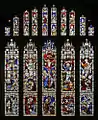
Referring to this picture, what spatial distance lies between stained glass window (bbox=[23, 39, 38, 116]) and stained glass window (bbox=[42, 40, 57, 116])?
0.21m

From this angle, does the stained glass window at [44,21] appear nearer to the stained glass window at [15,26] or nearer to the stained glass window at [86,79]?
the stained glass window at [15,26]

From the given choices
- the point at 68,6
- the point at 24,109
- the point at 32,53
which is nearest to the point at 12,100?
the point at 24,109

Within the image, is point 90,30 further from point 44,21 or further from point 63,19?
point 44,21

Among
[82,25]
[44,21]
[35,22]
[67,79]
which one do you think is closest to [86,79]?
[67,79]

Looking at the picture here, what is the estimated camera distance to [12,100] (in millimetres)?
10750

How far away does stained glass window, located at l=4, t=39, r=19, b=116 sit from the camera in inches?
423

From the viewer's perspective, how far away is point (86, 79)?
10805 millimetres

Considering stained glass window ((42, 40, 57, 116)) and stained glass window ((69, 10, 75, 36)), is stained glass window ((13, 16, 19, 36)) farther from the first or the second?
stained glass window ((69, 10, 75, 36))

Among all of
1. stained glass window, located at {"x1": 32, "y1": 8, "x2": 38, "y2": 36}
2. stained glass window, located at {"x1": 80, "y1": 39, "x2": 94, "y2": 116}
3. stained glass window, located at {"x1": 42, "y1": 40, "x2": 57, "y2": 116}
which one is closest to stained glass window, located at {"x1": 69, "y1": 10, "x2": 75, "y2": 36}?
stained glass window, located at {"x1": 80, "y1": 39, "x2": 94, "y2": 116}

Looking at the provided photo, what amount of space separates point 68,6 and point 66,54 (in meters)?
1.24

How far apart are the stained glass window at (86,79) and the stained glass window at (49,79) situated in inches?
28.6

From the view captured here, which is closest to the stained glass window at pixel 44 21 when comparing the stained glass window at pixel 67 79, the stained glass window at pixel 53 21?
the stained glass window at pixel 53 21

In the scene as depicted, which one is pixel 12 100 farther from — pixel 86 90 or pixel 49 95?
pixel 86 90

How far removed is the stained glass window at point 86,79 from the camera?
423 inches
